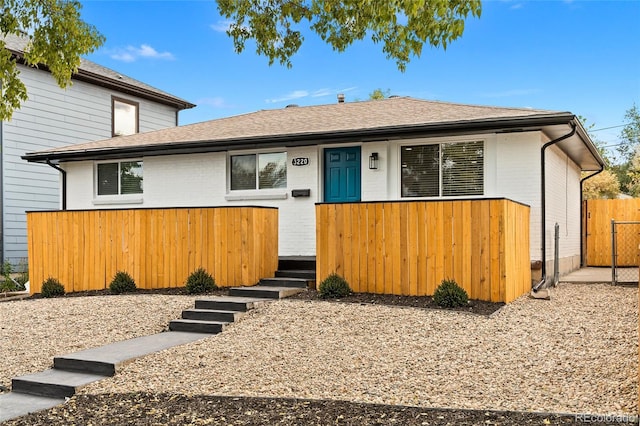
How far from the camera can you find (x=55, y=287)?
12086 mm

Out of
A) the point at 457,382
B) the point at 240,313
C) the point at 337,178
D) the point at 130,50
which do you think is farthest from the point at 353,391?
the point at 130,50

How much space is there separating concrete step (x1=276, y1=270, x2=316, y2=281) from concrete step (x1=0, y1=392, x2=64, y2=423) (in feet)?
17.8

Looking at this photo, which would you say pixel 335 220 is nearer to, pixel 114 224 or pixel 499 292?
pixel 499 292

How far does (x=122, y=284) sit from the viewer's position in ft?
36.9

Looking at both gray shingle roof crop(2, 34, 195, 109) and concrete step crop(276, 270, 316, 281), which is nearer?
concrete step crop(276, 270, 316, 281)

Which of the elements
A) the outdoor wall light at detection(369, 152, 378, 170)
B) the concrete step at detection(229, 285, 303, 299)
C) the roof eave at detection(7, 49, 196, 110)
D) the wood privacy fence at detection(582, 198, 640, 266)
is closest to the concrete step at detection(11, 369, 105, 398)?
the concrete step at detection(229, 285, 303, 299)

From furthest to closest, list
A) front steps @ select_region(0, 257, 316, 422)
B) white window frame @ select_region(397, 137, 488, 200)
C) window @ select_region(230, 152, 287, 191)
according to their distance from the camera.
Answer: window @ select_region(230, 152, 287, 191) < white window frame @ select_region(397, 137, 488, 200) < front steps @ select_region(0, 257, 316, 422)

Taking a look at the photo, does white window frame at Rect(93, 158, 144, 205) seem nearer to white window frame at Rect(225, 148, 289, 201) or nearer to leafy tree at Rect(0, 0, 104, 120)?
white window frame at Rect(225, 148, 289, 201)

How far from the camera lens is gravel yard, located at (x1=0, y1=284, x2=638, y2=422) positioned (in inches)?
197

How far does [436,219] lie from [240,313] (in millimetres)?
3310

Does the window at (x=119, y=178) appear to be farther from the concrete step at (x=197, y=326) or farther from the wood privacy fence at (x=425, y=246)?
the concrete step at (x=197, y=326)

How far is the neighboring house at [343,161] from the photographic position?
1119 cm

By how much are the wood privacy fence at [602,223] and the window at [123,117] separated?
15097mm

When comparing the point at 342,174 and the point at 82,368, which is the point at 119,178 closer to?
the point at 342,174
